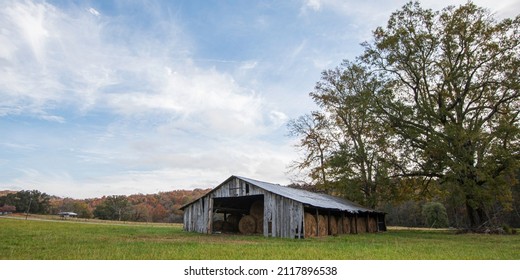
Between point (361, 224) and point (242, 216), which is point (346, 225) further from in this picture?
point (242, 216)

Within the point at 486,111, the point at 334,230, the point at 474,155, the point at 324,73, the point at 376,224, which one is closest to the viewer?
the point at 334,230

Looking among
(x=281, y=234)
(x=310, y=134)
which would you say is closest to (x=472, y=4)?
(x=310, y=134)

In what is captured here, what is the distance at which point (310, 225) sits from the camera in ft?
76.0

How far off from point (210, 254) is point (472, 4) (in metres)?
30.2

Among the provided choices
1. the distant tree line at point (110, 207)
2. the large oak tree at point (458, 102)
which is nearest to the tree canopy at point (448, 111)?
the large oak tree at point (458, 102)

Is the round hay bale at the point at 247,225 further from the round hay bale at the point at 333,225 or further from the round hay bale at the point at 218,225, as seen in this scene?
the round hay bale at the point at 333,225

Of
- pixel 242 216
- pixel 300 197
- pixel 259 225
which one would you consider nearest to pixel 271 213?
pixel 300 197

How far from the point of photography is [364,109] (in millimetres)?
33531

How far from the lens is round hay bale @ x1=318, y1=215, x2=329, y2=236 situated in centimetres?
2439

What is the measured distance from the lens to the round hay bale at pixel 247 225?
2903 cm

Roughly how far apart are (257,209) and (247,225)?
61.0 inches

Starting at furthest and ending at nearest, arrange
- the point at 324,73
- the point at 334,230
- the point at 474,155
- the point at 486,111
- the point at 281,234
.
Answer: the point at 324,73
the point at 486,111
the point at 474,155
the point at 334,230
the point at 281,234

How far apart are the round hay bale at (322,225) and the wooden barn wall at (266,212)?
269cm

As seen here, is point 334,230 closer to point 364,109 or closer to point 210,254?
point 364,109
